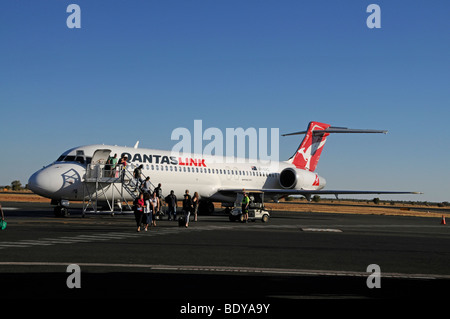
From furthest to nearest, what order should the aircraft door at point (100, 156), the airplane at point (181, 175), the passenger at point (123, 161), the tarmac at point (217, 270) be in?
the aircraft door at point (100, 156)
the passenger at point (123, 161)
the airplane at point (181, 175)
the tarmac at point (217, 270)

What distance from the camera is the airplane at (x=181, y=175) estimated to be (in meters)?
28.5

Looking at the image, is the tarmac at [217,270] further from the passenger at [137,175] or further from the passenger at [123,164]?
the passenger at [137,175]

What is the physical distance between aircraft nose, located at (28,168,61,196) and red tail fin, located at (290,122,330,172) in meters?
25.6

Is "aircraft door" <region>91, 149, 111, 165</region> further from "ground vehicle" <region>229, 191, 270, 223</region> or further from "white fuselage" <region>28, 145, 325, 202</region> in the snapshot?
"ground vehicle" <region>229, 191, 270, 223</region>

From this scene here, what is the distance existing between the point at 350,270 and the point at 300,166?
38308mm

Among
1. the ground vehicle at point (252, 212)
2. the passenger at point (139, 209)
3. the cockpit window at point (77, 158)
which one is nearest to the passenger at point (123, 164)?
the cockpit window at point (77, 158)

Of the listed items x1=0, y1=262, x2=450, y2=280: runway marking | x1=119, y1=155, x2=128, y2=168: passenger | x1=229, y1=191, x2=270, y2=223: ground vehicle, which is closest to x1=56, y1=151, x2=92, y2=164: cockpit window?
x1=119, y1=155, x2=128, y2=168: passenger

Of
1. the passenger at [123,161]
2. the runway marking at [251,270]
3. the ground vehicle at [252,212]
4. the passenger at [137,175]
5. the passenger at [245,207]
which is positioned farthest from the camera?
the passenger at [137,175]

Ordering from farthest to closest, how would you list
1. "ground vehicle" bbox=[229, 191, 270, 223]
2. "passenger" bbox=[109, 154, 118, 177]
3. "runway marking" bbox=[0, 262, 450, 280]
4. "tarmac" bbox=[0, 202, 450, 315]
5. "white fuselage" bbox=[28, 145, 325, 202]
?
1. "passenger" bbox=[109, 154, 118, 177]
2. "ground vehicle" bbox=[229, 191, 270, 223]
3. "white fuselage" bbox=[28, 145, 325, 202]
4. "runway marking" bbox=[0, 262, 450, 280]
5. "tarmac" bbox=[0, 202, 450, 315]

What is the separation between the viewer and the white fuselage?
28.0 meters

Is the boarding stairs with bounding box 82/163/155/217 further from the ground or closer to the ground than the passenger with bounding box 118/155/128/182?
closer to the ground

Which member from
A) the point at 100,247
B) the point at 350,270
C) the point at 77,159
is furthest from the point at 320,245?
the point at 77,159

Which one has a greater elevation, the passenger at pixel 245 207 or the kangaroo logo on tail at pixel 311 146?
the kangaroo logo on tail at pixel 311 146

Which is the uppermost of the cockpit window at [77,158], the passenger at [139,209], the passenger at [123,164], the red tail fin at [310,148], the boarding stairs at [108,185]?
the red tail fin at [310,148]
